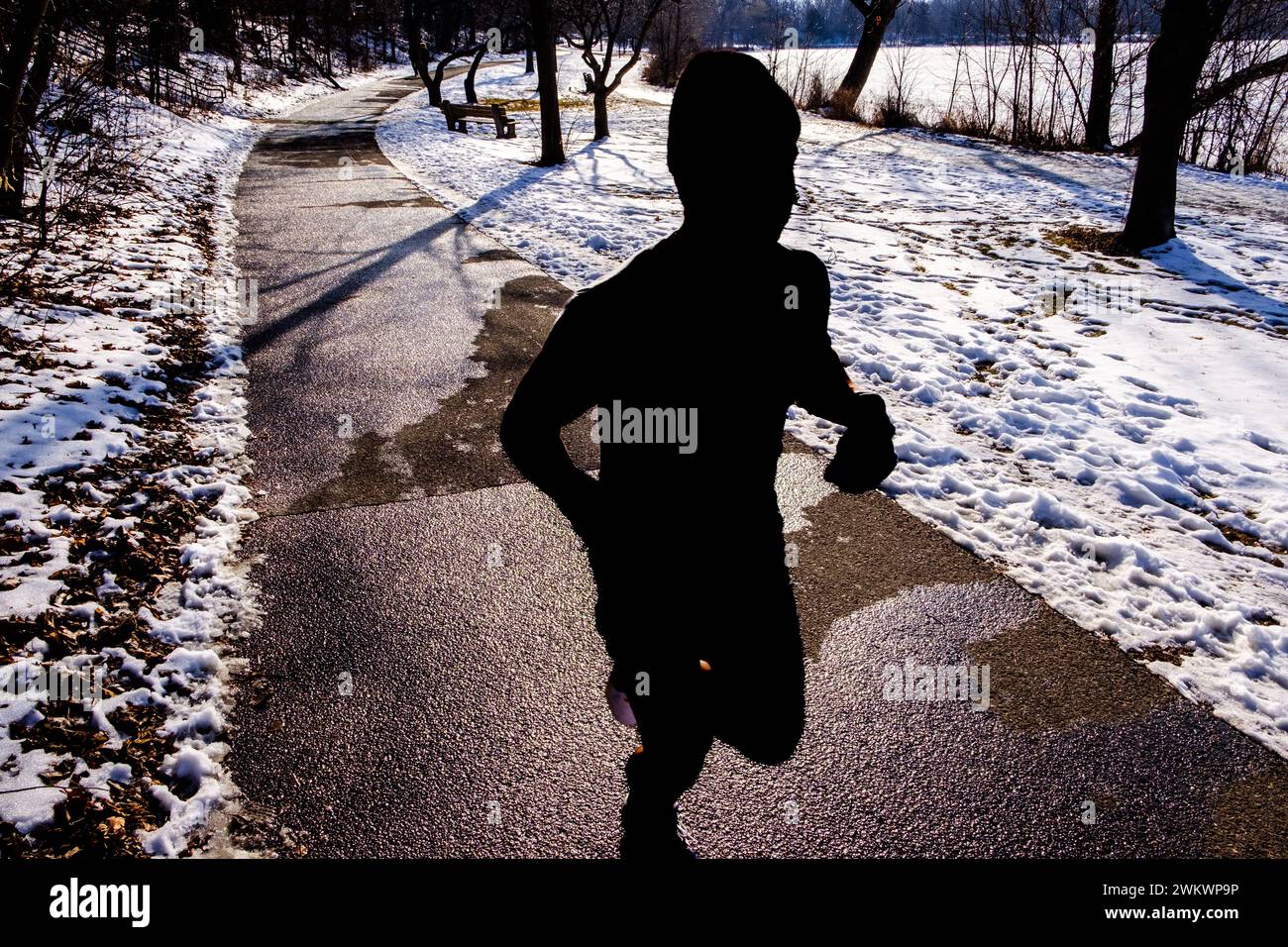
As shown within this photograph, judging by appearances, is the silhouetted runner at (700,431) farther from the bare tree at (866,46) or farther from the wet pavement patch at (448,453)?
the bare tree at (866,46)

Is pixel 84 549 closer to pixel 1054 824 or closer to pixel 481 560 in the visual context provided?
pixel 481 560

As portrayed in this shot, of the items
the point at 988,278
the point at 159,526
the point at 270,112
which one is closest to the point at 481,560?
the point at 159,526

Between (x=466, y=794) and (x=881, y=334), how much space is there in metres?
5.24

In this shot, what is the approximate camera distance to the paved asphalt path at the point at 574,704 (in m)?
2.21

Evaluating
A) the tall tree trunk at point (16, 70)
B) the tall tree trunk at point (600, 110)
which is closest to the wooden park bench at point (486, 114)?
the tall tree trunk at point (600, 110)

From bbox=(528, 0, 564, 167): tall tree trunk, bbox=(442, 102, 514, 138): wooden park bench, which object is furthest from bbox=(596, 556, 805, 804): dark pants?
bbox=(442, 102, 514, 138): wooden park bench

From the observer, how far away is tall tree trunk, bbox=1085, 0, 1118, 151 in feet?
48.3

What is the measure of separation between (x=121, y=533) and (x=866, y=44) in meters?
25.3

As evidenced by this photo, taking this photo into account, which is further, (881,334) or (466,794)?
(881,334)

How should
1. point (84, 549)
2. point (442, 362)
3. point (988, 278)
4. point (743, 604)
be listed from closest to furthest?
point (743, 604), point (84, 549), point (442, 362), point (988, 278)

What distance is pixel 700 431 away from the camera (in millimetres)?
1530

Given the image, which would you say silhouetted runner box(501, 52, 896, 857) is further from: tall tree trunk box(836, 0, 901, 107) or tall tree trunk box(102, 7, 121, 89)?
tall tree trunk box(836, 0, 901, 107)
